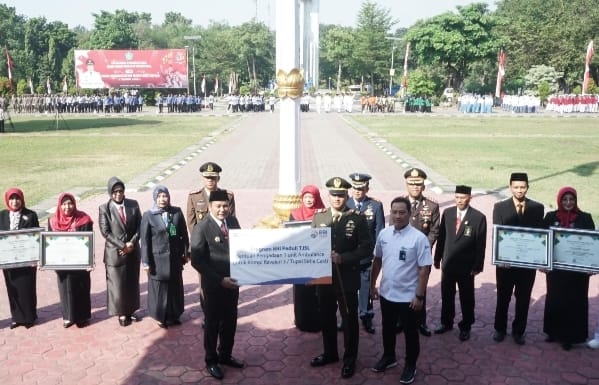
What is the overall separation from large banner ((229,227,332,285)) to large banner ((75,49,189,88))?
42849 millimetres

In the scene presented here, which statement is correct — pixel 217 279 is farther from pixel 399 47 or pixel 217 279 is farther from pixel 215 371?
pixel 399 47

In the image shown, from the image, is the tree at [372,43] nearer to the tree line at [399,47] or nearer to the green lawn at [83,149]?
the tree line at [399,47]

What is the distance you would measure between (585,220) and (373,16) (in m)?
62.4

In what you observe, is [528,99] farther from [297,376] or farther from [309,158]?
[297,376]

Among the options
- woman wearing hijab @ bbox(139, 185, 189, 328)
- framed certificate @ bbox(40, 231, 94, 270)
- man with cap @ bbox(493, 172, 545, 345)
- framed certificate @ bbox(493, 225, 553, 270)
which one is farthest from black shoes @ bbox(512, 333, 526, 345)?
framed certificate @ bbox(40, 231, 94, 270)

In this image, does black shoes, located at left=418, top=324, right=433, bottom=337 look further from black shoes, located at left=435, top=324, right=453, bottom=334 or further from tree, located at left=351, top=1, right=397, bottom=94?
tree, located at left=351, top=1, right=397, bottom=94

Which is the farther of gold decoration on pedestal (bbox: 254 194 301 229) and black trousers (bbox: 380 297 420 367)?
gold decoration on pedestal (bbox: 254 194 301 229)

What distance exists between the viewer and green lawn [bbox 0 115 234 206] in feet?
49.2

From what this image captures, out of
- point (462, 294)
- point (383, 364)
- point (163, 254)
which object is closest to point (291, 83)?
point (163, 254)

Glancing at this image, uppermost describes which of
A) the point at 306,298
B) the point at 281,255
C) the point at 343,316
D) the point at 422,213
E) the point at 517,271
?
the point at 422,213

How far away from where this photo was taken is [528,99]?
4319 cm

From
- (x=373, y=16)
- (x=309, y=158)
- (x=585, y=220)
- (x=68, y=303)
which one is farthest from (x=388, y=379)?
(x=373, y=16)

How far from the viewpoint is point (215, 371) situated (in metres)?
5.23

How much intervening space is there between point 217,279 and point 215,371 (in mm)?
895
